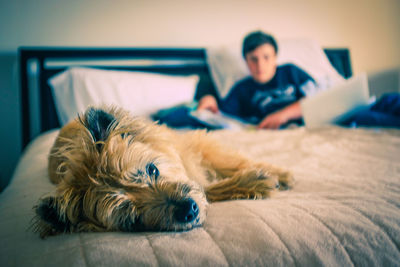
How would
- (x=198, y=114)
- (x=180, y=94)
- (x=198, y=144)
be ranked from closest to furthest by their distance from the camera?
(x=198, y=144), (x=198, y=114), (x=180, y=94)

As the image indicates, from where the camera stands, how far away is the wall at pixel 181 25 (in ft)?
8.84

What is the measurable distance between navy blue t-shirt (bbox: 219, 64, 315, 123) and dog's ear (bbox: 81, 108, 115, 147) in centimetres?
193

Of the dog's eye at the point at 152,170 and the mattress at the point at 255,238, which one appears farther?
the dog's eye at the point at 152,170

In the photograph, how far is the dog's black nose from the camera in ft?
2.42

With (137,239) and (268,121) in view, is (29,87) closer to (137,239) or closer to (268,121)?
(268,121)

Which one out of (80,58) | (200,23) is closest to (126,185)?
(80,58)

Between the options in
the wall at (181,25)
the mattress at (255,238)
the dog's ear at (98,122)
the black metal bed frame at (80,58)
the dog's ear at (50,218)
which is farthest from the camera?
the wall at (181,25)

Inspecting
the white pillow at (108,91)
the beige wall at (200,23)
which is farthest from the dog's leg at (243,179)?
the beige wall at (200,23)

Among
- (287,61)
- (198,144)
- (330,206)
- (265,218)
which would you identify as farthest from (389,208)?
(287,61)

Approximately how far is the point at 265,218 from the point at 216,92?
103 inches

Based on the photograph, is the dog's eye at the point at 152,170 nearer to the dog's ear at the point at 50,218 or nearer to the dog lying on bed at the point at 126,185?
the dog lying on bed at the point at 126,185

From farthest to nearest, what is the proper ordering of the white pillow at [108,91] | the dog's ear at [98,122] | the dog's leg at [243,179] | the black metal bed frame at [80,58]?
the black metal bed frame at [80,58] → the white pillow at [108,91] → the dog's leg at [243,179] → the dog's ear at [98,122]

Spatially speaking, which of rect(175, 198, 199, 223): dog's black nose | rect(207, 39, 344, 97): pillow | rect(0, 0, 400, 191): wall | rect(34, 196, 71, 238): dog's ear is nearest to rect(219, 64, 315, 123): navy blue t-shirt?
rect(207, 39, 344, 97): pillow

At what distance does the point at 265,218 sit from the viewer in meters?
0.66
